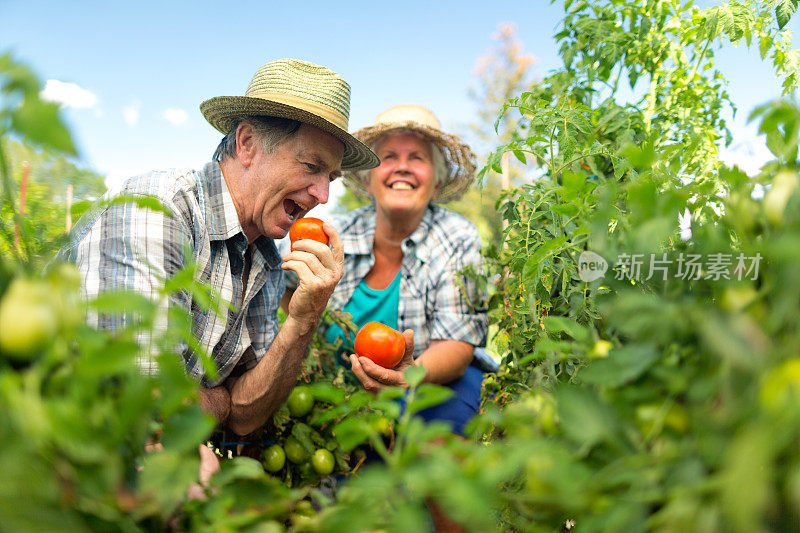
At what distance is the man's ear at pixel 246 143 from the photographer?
1.86m

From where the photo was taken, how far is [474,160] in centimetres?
291

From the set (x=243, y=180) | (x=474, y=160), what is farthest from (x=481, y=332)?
(x=243, y=180)

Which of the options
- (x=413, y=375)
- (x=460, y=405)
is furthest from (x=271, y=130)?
(x=413, y=375)

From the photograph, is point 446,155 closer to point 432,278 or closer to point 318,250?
point 432,278

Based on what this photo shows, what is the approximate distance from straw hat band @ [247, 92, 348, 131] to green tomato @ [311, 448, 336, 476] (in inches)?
44.9

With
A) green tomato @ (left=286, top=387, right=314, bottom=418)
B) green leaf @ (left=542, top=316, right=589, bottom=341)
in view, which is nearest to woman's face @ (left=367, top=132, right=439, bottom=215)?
green tomato @ (left=286, top=387, right=314, bottom=418)

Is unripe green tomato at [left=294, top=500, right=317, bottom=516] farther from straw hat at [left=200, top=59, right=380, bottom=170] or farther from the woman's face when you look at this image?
the woman's face

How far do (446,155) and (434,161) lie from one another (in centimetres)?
13

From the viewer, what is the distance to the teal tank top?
8.32 feet

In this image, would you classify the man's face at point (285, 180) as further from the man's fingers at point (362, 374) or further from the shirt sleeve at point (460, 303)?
the shirt sleeve at point (460, 303)

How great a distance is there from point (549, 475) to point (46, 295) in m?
0.41

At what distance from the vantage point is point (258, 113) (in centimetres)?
187

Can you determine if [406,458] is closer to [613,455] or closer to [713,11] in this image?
[613,455]

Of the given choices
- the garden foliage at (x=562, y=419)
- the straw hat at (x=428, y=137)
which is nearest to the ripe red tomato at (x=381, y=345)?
the straw hat at (x=428, y=137)
